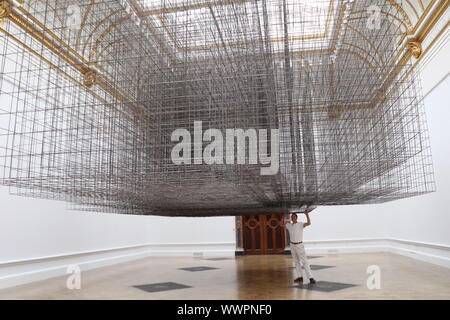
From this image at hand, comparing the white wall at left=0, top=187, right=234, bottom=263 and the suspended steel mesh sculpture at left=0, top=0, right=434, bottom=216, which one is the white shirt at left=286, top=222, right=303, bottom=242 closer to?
the suspended steel mesh sculpture at left=0, top=0, right=434, bottom=216

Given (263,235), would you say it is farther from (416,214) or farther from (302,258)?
(302,258)

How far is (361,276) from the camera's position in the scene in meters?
7.18

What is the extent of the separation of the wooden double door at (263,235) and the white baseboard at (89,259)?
673 mm

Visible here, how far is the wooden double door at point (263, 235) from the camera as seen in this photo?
13.6 meters

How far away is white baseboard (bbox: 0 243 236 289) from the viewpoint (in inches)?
276

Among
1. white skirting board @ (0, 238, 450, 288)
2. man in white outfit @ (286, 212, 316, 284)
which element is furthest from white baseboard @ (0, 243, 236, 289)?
man in white outfit @ (286, 212, 316, 284)

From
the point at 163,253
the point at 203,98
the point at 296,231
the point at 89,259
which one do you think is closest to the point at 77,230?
the point at 89,259

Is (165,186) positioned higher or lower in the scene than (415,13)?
lower

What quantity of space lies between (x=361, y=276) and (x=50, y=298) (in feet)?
18.0

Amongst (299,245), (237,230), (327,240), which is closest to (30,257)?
(299,245)

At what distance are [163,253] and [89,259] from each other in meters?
4.34

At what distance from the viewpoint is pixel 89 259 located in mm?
9812

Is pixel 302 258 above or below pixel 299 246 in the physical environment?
below

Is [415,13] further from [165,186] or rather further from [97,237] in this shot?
[97,237]
